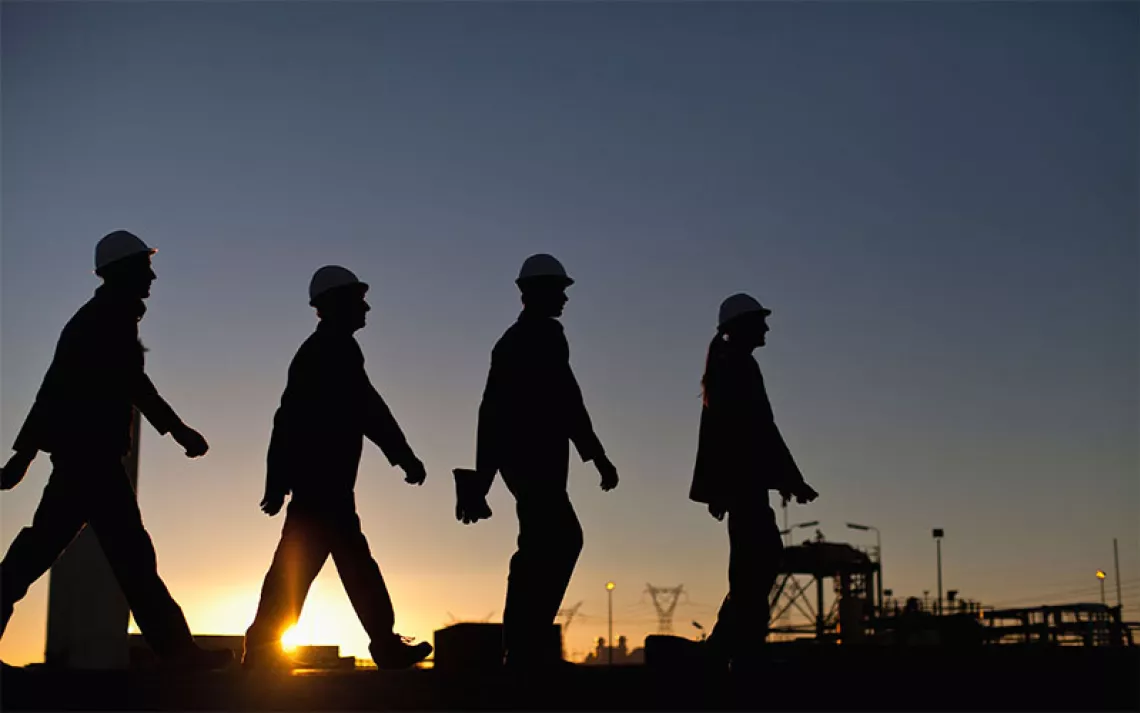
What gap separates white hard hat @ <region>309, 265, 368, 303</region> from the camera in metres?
10.5

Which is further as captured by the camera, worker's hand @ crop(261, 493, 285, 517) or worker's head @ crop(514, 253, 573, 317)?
worker's head @ crop(514, 253, 573, 317)

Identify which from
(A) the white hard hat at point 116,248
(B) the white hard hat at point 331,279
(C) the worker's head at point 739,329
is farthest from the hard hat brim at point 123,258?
(C) the worker's head at point 739,329

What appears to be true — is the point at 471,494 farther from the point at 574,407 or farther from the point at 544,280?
the point at 544,280

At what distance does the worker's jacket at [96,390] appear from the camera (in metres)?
9.87

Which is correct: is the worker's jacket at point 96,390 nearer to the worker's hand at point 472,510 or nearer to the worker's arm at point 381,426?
the worker's arm at point 381,426

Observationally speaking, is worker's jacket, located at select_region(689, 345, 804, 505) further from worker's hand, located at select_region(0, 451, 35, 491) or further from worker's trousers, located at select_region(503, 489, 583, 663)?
worker's hand, located at select_region(0, 451, 35, 491)

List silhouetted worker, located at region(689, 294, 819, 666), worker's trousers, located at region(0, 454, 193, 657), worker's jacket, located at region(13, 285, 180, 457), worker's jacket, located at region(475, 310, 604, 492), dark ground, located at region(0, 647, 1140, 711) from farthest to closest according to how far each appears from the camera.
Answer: silhouetted worker, located at region(689, 294, 819, 666) → worker's jacket, located at region(475, 310, 604, 492) → worker's jacket, located at region(13, 285, 180, 457) → worker's trousers, located at region(0, 454, 193, 657) → dark ground, located at region(0, 647, 1140, 711)

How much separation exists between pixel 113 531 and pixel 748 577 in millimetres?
4789

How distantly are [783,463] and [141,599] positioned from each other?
5.08 metres

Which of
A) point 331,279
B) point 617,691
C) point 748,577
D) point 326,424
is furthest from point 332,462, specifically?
point 748,577

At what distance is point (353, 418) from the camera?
1032 cm

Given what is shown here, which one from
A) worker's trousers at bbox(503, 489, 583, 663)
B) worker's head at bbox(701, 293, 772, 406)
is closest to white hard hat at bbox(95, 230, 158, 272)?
worker's trousers at bbox(503, 489, 583, 663)

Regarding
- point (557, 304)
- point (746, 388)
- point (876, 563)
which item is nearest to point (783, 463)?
point (746, 388)

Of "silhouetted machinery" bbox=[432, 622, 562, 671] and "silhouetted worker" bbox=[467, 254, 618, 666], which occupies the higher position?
"silhouetted worker" bbox=[467, 254, 618, 666]
